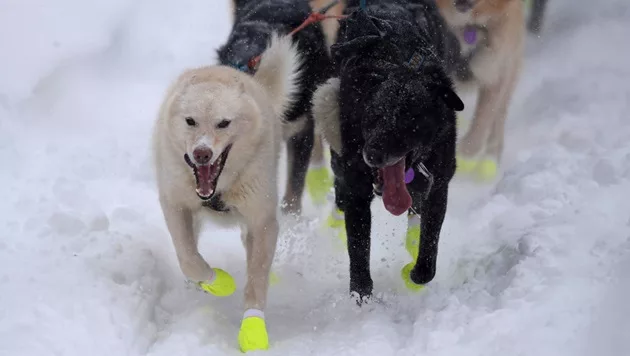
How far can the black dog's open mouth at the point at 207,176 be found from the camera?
10.9 ft

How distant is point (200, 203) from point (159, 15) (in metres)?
4.93

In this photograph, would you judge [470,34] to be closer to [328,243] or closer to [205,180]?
[328,243]

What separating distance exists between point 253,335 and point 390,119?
122cm

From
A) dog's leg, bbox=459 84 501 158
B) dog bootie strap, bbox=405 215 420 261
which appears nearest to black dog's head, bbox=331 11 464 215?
dog bootie strap, bbox=405 215 420 261

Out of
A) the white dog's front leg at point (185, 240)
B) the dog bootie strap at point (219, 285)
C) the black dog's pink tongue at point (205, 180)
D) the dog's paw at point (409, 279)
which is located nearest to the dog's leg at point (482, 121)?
the dog's paw at point (409, 279)

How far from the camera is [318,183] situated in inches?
212

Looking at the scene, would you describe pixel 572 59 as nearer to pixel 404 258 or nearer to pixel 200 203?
pixel 404 258

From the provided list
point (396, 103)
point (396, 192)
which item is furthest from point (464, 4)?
point (396, 192)

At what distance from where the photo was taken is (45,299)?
3350 mm

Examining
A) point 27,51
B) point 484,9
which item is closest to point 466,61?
point 484,9

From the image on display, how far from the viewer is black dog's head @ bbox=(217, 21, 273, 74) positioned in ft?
13.6

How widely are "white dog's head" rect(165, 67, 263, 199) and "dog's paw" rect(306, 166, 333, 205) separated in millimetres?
1807

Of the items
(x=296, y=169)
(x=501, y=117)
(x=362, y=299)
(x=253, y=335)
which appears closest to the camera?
(x=253, y=335)

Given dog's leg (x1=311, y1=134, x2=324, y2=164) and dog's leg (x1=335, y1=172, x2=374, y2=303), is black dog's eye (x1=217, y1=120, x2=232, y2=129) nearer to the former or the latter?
dog's leg (x1=335, y1=172, x2=374, y2=303)
